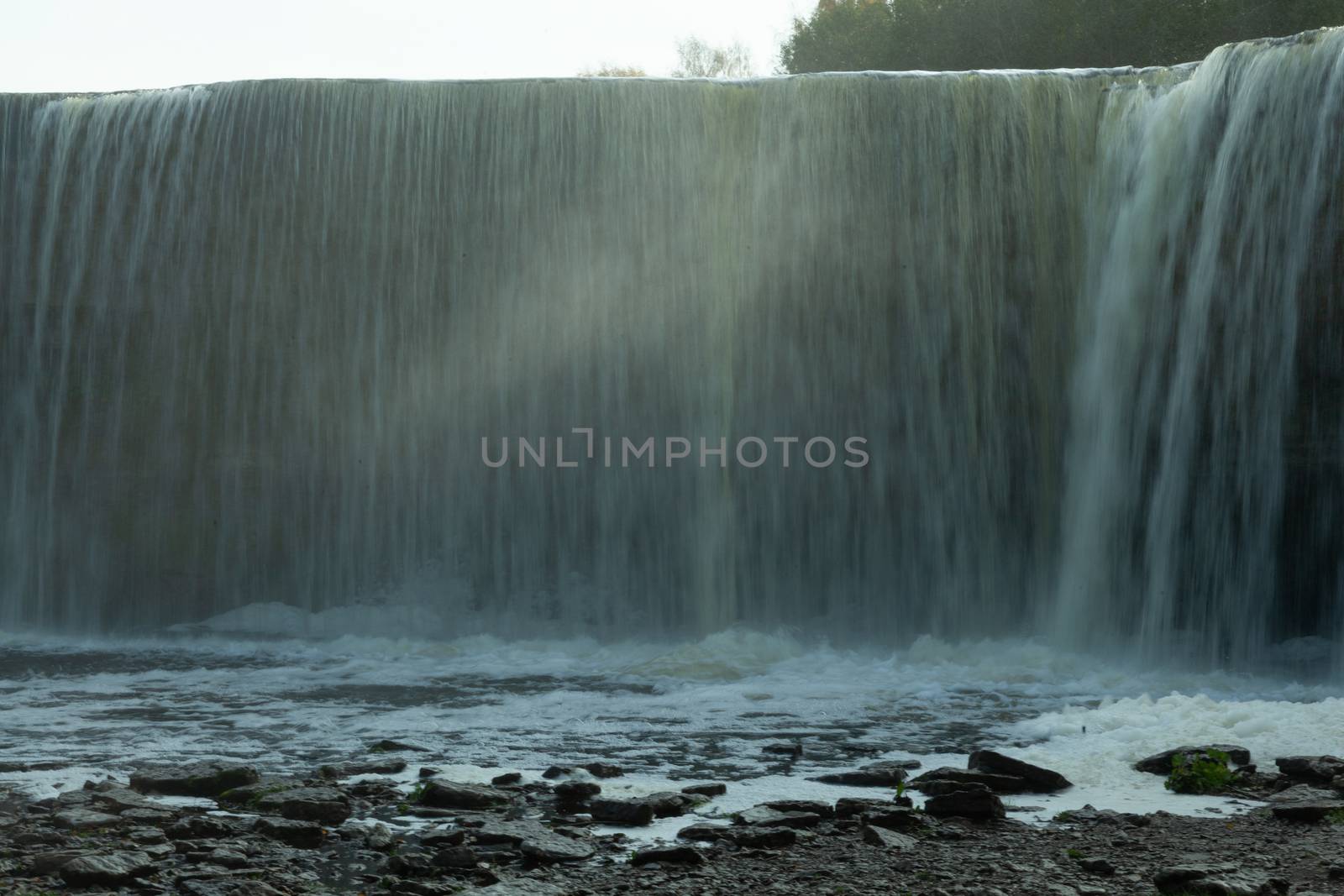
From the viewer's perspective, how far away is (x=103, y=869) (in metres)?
5.60

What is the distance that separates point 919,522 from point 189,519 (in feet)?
23.3

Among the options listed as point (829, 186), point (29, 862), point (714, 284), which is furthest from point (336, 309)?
point (29, 862)

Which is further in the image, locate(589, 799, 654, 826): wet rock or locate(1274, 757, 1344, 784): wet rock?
locate(1274, 757, 1344, 784): wet rock

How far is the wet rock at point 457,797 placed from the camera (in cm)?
700

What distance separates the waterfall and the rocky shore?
19.1ft

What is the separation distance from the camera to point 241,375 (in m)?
15.0

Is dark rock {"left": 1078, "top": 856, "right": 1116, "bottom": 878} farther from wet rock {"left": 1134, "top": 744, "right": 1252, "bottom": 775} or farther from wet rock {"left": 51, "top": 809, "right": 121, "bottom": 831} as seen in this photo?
wet rock {"left": 51, "top": 809, "right": 121, "bottom": 831}

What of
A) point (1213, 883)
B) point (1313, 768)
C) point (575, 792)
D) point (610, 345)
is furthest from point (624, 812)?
point (610, 345)

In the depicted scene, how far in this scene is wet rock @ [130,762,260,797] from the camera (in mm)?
7414

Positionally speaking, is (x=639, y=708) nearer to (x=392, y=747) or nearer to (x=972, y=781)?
(x=392, y=747)

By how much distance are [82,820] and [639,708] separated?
461cm

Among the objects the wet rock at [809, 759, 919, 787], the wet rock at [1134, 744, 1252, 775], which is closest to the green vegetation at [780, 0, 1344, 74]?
the wet rock at [1134, 744, 1252, 775]

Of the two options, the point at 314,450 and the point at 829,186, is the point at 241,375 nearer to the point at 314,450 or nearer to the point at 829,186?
the point at 314,450

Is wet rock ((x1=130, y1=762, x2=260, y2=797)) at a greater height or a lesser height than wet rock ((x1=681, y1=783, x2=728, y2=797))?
greater
